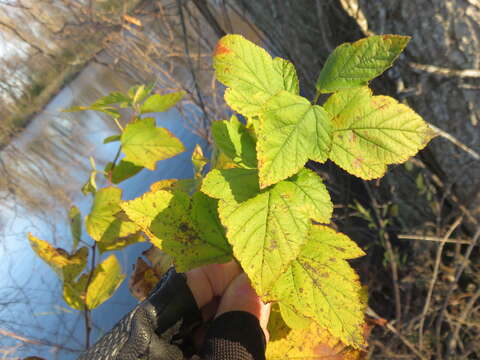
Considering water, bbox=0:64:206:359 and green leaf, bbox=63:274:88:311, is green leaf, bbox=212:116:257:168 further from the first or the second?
water, bbox=0:64:206:359

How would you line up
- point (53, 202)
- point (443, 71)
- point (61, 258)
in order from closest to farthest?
point (61, 258) < point (443, 71) < point (53, 202)

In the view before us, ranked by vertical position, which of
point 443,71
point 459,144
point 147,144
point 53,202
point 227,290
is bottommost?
point 459,144

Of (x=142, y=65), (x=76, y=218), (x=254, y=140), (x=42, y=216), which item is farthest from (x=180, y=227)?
(x=42, y=216)

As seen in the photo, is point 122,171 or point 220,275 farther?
point 122,171

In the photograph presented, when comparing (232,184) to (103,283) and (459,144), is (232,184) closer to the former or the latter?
(103,283)

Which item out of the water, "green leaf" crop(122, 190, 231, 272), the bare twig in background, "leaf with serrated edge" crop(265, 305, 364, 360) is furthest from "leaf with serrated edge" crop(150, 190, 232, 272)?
the water

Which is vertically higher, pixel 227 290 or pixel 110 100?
pixel 110 100

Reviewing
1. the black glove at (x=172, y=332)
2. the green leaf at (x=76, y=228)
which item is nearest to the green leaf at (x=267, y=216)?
the black glove at (x=172, y=332)

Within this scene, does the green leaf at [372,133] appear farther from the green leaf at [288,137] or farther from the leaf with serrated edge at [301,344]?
the leaf with serrated edge at [301,344]

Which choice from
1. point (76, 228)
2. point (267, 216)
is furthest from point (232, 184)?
point (76, 228)
